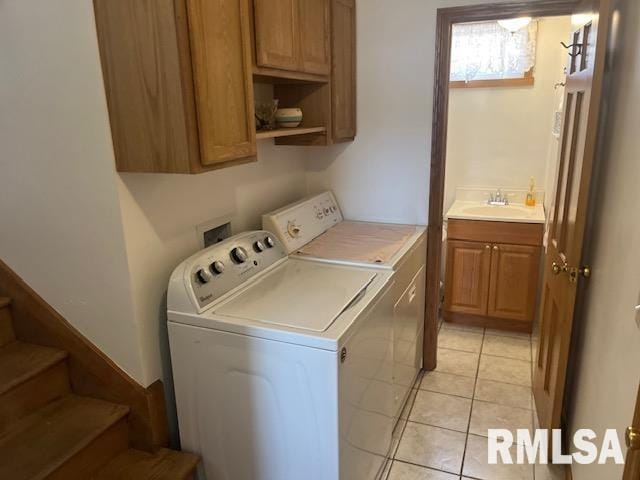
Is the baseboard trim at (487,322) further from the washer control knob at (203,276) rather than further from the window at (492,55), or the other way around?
the washer control knob at (203,276)

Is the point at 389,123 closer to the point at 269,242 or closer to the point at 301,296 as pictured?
the point at 269,242

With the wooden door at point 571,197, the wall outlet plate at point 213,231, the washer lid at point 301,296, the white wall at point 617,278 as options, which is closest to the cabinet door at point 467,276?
the wooden door at point 571,197

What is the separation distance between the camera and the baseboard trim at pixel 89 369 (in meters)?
1.71

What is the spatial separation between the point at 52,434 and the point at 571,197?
209cm

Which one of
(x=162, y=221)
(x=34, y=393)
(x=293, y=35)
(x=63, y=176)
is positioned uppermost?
(x=293, y=35)

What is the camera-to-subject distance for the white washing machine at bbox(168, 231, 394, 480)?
1.51 meters

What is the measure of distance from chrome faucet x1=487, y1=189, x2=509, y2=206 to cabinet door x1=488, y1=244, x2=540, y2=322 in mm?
484

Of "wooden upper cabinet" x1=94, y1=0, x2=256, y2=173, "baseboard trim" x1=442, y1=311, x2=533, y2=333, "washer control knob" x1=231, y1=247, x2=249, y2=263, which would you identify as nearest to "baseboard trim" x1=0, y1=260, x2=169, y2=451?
"washer control knob" x1=231, y1=247, x2=249, y2=263

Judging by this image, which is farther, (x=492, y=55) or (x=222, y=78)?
(x=492, y=55)

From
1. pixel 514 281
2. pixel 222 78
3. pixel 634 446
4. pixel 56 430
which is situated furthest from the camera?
pixel 514 281

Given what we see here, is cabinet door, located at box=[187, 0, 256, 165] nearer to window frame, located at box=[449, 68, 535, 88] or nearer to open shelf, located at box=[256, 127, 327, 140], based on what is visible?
open shelf, located at box=[256, 127, 327, 140]

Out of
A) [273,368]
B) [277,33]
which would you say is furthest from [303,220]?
[273,368]

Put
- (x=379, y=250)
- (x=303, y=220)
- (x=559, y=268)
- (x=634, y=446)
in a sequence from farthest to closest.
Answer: (x=303, y=220) < (x=379, y=250) < (x=559, y=268) < (x=634, y=446)

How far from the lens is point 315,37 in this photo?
2.18 m
